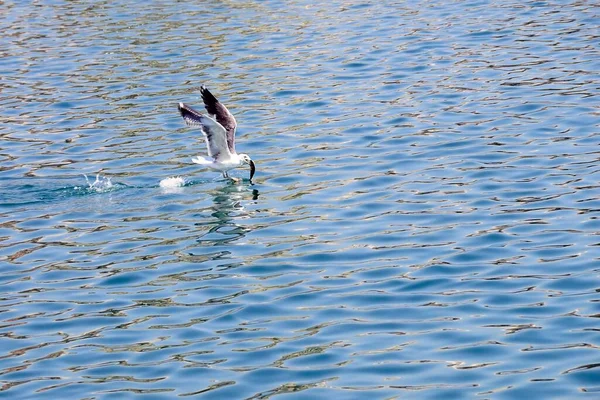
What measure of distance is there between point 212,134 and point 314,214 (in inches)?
120

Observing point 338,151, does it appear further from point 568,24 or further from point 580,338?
point 568,24

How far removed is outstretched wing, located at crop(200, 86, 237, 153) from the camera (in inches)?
644

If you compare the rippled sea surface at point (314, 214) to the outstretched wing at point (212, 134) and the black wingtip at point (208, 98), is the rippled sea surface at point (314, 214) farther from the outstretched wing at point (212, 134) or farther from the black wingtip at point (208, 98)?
the black wingtip at point (208, 98)

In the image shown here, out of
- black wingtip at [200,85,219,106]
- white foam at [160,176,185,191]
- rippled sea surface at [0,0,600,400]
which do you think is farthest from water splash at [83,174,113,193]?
black wingtip at [200,85,219,106]

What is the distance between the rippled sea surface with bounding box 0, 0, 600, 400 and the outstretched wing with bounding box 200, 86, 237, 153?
66 centimetres

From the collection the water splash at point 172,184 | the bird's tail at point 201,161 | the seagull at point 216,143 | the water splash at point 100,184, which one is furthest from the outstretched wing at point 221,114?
the water splash at point 100,184

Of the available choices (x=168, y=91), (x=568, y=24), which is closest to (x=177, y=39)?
(x=168, y=91)

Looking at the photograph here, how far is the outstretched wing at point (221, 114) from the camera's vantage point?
1636cm

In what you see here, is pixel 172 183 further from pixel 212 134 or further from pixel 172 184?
pixel 212 134

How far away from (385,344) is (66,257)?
185 inches

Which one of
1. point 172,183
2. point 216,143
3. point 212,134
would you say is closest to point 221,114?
point 212,134

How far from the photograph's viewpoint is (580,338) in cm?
931

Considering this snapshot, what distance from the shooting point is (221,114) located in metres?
16.5

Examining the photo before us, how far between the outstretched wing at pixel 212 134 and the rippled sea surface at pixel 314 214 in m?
0.49
